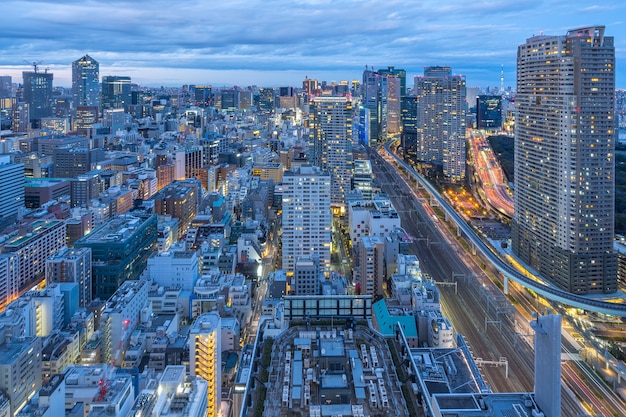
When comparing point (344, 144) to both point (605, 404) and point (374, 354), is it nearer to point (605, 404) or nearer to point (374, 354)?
point (605, 404)

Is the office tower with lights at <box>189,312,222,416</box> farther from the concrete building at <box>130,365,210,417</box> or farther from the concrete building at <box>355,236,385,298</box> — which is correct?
the concrete building at <box>355,236,385,298</box>

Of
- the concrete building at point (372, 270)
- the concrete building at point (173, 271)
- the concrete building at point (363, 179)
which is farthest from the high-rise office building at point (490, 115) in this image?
the concrete building at point (173, 271)

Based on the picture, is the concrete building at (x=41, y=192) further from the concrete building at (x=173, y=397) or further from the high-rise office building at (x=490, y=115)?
the high-rise office building at (x=490, y=115)

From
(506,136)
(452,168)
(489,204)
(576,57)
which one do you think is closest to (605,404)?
(576,57)

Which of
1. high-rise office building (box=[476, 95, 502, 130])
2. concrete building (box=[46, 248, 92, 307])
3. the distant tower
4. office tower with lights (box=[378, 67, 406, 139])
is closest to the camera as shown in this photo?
the distant tower

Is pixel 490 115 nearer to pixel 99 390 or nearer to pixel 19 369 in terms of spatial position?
pixel 19 369

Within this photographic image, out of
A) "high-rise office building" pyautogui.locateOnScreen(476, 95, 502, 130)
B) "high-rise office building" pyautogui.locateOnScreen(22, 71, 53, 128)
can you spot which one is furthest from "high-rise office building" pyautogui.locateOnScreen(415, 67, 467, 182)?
"high-rise office building" pyautogui.locateOnScreen(22, 71, 53, 128)
